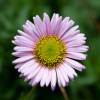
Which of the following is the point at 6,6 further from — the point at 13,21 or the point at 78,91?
the point at 78,91

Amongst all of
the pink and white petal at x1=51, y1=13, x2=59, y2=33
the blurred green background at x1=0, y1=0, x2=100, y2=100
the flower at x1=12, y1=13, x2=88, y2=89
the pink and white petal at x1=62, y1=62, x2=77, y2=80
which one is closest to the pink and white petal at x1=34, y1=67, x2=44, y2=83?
the flower at x1=12, y1=13, x2=88, y2=89

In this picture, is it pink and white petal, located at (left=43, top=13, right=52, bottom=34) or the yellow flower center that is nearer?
pink and white petal, located at (left=43, top=13, right=52, bottom=34)

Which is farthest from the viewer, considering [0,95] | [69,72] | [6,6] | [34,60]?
[6,6]

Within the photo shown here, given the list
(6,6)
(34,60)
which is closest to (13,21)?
(6,6)

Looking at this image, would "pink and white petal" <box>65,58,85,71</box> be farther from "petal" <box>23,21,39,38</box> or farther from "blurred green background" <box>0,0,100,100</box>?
"blurred green background" <box>0,0,100,100</box>

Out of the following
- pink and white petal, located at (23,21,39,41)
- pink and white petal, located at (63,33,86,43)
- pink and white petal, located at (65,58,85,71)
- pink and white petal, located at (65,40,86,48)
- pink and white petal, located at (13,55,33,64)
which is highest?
pink and white petal, located at (23,21,39,41)

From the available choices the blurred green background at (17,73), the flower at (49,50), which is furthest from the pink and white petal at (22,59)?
the blurred green background at (17,73)

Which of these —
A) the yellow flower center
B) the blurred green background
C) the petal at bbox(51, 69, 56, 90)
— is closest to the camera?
the petal at bbox(51, 69, 56, 90)
